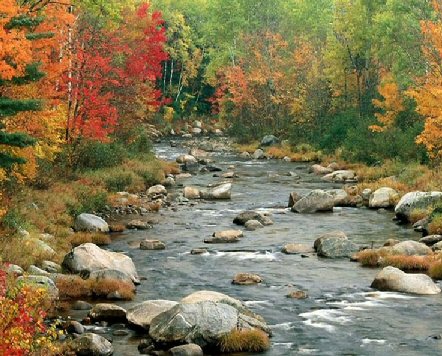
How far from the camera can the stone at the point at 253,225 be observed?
90.4 feet

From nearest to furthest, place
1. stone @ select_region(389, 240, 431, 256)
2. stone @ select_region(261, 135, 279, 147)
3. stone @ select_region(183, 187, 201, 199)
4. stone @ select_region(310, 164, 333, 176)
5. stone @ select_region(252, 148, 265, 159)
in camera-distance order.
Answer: stone @ select_region(389, 240, 431, 256) → stone @ select_region(183, 187, 201, 199) → stone @ select_region(310, 164, 333, 176) → stone @ select_region(252, 148, 265, 159) → stone @ select_region(261, 135, 279, 147)

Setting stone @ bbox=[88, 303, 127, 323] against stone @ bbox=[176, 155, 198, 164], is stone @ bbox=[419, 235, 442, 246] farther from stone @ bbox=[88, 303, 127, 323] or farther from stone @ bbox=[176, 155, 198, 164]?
stone @ bbox=[176, 155, 198, 164]

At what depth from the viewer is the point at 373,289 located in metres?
19.0

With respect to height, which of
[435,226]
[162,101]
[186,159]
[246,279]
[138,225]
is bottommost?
[186,159]

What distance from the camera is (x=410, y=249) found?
22547 mm

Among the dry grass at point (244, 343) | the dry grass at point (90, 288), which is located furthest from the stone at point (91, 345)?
the dry grass at point (90, 288)

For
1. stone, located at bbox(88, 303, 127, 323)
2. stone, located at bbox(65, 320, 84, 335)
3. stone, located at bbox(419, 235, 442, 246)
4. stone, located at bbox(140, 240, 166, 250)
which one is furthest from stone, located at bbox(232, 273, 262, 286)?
stone, located at bbox(419, 235, 442, 246)

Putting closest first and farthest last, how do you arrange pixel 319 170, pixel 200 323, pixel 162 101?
1. pixel 200 323
2. pixel 319 170
3. pixel 162 101

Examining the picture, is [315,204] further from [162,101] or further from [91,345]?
[162,101]

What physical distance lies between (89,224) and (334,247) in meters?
9.14

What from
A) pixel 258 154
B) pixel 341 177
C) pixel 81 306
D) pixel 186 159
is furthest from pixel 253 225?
pixel 258 154

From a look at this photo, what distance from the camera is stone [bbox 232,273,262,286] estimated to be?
19.8 metres

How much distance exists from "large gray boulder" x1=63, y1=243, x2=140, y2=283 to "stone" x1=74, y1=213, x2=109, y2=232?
5223mm

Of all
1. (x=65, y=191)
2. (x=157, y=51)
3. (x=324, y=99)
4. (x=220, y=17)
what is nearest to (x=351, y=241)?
(x=65, y=191)
